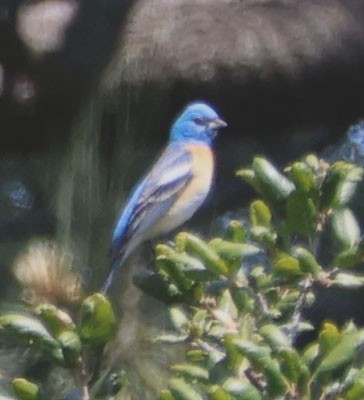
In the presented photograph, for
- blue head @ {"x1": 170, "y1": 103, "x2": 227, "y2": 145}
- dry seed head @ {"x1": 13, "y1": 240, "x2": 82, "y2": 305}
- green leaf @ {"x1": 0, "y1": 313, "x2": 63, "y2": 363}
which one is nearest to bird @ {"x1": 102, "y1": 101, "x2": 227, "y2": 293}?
blue head @ {"x1": 170, "y1": 103, "x2": 227, "y2": 145}

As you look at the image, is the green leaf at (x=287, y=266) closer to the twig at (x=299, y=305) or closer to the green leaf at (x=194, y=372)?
the twig at (x=299, y=305)

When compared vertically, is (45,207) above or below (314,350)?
below

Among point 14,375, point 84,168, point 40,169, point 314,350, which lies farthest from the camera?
point 40,169

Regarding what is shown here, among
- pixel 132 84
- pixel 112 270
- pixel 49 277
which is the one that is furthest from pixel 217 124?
pixel 49 277

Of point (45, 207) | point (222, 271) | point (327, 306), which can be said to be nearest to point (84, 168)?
point (45, 207)

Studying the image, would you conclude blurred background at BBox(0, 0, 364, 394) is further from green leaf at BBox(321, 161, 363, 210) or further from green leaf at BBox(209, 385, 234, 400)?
green leaf at BBox(209, 385, 234, 400)

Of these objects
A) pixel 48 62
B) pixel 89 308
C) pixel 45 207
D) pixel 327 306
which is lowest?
pixel 327 306

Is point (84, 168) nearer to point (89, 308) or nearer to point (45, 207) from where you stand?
point (45, 207)
